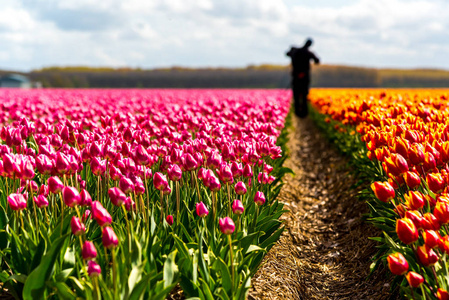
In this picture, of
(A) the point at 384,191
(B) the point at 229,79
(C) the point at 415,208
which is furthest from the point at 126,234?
(B) the point at 229,79

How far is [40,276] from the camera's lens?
2.57 metres

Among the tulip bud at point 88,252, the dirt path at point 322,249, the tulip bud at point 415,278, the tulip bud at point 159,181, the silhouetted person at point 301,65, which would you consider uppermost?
the silhouetted person at point 301,65

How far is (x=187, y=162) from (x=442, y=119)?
159 inches

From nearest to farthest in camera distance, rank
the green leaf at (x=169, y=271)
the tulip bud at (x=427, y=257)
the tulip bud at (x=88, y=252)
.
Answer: the tulip bud at (x=88, y=252)
the tulip bud at (x=427, y=257)
the green leaf at (x=169, y=271)

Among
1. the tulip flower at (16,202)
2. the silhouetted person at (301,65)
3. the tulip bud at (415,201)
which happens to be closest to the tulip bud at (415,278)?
the tulip bud at (415,201)

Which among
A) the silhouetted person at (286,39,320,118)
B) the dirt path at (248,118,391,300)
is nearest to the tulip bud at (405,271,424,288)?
the dirt path at (248,118,391,300)

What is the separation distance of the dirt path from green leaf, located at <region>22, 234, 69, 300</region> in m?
1.50

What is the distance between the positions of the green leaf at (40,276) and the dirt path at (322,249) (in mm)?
1497

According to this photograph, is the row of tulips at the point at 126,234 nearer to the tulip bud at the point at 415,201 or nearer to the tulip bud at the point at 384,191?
the tulip bud at the point at 384,191

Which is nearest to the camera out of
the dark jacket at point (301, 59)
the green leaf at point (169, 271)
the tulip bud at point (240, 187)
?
the green leaf at point (169, 271)

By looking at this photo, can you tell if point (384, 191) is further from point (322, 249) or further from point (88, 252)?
point (322, 249)

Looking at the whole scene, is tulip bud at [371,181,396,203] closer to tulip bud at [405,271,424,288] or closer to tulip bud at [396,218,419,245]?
→ tulip bud at [396,218,419,245]

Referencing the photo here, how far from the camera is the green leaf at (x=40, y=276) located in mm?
2516

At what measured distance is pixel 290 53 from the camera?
1612cm
